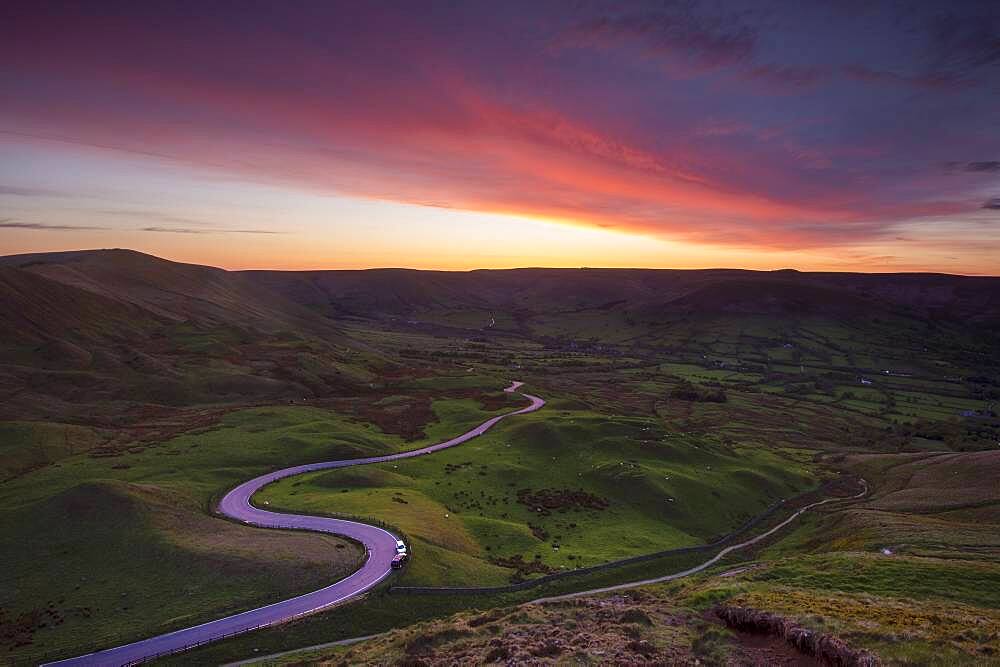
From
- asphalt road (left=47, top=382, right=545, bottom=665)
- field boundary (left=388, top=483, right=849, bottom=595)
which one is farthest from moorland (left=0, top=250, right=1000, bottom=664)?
asphalt road (left=47, top=382, right=545, bottom=665)

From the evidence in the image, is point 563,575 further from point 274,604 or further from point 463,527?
point 274,604

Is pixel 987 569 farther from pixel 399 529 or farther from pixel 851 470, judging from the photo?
pixel 851 470

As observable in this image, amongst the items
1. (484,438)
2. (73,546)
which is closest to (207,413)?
(484,438)

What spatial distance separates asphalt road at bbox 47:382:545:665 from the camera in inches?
1750

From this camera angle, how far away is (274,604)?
167ft

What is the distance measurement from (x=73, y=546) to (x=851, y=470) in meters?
153

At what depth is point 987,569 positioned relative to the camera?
50062mm

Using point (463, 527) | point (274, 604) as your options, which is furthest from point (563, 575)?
point (274, 604)

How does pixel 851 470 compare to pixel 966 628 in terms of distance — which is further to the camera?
pixel 851 470

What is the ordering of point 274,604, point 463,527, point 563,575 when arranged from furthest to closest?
point 463,527 → point 563,575 → point 274,604

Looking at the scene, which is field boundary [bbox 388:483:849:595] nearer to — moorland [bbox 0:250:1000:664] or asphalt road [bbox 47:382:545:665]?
moorland [bbox 0:250:1000:664]

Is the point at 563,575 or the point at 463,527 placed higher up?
the point at 563,575

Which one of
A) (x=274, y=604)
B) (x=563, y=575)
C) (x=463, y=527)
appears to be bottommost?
(x=463, y=527)

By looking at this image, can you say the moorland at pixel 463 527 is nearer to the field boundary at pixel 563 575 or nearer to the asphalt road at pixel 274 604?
the field boundary at pixel 563 575
